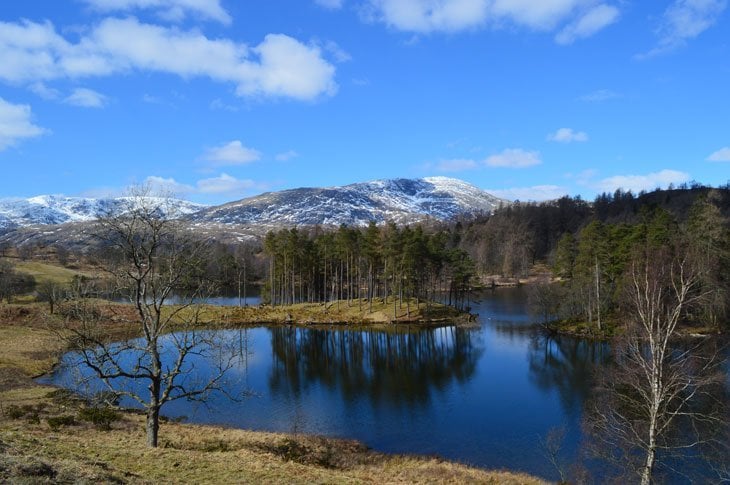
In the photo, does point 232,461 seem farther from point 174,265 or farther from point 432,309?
point 432,309

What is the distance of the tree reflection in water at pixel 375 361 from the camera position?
50.4 metres

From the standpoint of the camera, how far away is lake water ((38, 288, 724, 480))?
3606cm

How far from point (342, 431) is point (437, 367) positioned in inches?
930

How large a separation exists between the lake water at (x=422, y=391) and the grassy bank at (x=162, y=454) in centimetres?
303

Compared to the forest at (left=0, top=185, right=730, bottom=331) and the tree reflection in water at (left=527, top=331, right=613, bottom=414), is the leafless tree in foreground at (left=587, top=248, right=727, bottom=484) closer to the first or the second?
the tree reflection in water at (left=527, top=331, right=613, bottom=414)

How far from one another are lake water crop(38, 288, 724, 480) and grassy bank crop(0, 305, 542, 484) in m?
3.03

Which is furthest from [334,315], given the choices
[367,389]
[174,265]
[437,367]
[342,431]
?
[174,265]

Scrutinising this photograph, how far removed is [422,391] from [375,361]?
46.2ft

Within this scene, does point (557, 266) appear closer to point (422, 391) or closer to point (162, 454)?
point (422, 391)

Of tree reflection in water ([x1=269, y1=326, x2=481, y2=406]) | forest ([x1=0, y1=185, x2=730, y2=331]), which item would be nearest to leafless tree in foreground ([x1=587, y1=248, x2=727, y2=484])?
tree reflection in water ([x1=269, y1=326, x2=481, y2=406])

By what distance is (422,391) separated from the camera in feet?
161

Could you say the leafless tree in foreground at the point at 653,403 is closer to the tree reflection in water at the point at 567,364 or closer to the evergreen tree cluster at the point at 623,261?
the tree reflection in water at the point at 567,364

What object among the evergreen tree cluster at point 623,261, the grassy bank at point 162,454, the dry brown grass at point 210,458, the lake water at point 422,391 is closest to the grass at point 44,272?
the lake water at point 422,391

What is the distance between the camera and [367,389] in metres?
50.1
